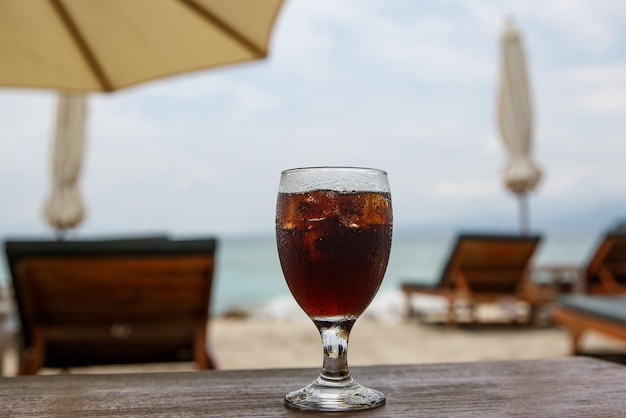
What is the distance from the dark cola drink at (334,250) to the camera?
2.47ft

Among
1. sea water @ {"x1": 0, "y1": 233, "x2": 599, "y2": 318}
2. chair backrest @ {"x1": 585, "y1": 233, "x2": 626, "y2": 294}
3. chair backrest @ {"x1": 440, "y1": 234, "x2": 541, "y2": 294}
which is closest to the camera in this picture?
chair backrest @ {"x1": 585, "y1": 233, "x2": 626, "y2": 294}

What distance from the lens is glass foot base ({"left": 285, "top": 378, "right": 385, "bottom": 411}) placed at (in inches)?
26.8

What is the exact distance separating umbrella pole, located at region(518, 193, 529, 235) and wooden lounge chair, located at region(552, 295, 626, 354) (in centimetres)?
385

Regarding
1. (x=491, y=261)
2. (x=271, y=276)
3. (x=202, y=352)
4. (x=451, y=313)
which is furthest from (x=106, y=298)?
(x=271, y=276)

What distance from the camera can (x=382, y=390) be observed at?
0.77 metres

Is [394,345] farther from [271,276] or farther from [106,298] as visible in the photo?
[271,276]

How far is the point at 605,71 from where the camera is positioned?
43.1 m

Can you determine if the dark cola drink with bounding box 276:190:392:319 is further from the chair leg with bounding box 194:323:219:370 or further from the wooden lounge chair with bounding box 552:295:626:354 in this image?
the wooden lounge chair with bounding box 552:295:626:354

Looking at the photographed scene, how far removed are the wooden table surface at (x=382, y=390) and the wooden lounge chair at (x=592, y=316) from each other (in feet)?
11.3

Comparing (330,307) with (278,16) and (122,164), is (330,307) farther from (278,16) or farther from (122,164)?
(122,164)

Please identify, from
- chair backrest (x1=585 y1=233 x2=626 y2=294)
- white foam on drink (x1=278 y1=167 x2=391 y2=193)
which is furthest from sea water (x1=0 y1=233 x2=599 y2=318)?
white foam on drink (x1=278 y1=167 x2=391 y2=193)

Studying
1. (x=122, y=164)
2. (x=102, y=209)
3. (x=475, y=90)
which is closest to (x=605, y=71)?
(x=475, y=90)

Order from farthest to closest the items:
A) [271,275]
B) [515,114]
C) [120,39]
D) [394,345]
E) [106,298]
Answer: [271,275] → [515,114] → [394,345] → [106,298] → [120,39]

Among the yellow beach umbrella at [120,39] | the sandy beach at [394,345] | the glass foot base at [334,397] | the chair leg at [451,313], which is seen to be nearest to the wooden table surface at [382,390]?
the glass foot base at [334,397]
